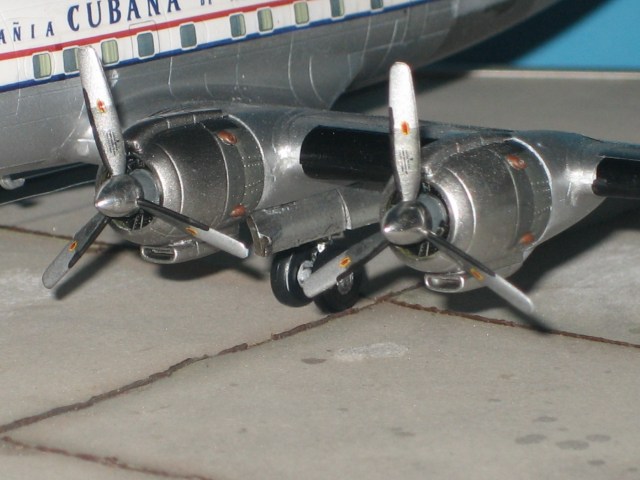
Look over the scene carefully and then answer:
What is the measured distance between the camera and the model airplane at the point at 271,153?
913 centimetres

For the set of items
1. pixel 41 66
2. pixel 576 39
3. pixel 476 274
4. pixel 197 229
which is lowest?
pixel 576 39

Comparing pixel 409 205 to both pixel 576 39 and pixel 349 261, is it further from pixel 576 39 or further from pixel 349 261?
pixel 576 39

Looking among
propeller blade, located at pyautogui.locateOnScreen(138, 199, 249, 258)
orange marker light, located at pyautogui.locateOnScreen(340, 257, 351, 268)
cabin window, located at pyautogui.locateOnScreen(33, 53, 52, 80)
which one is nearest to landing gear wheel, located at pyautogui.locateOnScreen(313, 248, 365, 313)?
propeller blade, located at pyautogui.locateOnScreen(138, 199, 249, 258)

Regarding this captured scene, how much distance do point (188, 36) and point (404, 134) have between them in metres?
3.54

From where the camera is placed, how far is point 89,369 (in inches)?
397

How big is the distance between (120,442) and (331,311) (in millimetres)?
3011

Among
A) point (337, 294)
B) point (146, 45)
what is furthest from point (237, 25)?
point (337, 294)

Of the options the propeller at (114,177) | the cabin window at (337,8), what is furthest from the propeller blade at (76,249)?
the cabin window at (337,8)

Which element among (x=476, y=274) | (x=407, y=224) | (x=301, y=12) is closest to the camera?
(x=407, y=224)

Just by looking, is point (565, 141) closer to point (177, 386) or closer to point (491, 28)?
point (177, 386)

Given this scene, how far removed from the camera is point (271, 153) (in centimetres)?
1062

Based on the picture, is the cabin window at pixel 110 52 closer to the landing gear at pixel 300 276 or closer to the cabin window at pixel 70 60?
the cabin window at pixel 70 60

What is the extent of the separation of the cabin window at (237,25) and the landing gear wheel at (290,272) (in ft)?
7.94

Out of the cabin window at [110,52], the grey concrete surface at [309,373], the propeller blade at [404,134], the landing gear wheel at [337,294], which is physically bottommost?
the grey concrete surface at [309,373]
